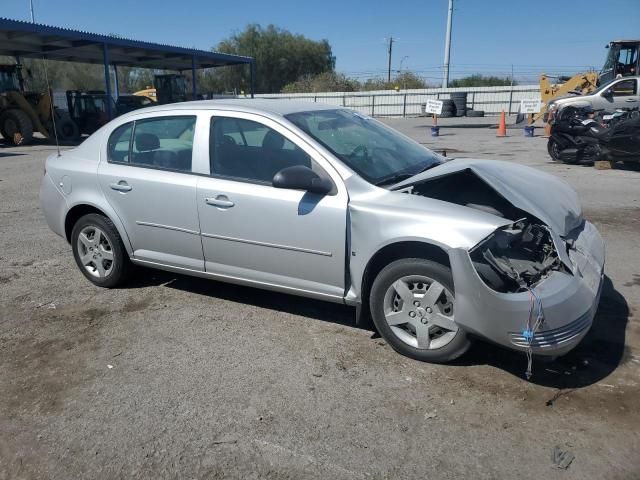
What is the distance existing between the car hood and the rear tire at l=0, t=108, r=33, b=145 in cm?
2125

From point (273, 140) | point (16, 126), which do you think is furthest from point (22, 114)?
point (273, 140)

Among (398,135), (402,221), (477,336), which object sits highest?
(398,135)

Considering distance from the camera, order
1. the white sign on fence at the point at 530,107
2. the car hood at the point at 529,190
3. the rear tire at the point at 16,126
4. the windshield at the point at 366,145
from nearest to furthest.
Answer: the car hood at the point at 529,190
the windshield at the point at 366,145
the rear tire at the point at 16,126
the white sign on fence at the point at 530,107

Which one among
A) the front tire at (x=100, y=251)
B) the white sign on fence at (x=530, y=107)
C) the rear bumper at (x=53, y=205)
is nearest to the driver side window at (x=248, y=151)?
the front tire at (x=100, y=251)

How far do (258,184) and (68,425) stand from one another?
6.51 feet

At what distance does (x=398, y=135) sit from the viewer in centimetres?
484

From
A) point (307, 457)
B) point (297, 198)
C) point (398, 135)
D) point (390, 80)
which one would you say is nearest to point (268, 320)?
point (297, 198)

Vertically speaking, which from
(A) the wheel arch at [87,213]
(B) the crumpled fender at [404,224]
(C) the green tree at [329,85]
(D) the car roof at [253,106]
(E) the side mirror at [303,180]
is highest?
(C) the green tree at [329,85]

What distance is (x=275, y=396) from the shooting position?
3234 millimetres

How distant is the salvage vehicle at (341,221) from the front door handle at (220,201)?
0.06 ft

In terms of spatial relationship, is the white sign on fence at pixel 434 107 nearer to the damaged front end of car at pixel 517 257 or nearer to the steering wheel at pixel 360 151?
the steering wheel at pixel 360 151

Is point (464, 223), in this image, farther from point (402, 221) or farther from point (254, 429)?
point (254, 429)

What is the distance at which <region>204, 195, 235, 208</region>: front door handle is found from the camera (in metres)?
4.04

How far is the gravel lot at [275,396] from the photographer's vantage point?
267 cm
